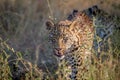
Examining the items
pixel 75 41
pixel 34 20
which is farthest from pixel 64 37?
pixel 34 20

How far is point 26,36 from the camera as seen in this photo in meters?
10.4

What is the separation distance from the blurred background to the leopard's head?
1273mm

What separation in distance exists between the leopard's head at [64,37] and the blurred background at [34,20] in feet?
4.18

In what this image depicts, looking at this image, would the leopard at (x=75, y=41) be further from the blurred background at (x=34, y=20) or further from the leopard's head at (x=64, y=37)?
the blurred background at (x=34, y=20)

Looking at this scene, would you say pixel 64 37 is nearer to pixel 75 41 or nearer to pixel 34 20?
pixel 75 41

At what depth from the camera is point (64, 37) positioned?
280 inches

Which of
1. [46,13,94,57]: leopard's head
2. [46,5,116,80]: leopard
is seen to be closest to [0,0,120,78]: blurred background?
[46,5,116,80]: leopard

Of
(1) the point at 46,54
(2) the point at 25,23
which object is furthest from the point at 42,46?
(2) the point at 25,23

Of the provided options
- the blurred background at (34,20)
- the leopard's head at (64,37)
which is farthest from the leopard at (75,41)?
the blurred background at (34,20)

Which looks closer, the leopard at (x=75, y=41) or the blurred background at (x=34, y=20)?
the leopard at (x=75, y=41)

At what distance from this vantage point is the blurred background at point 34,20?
30.4 ft

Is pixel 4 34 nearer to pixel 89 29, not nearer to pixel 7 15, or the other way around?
pixel 7 15

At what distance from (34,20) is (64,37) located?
428 cm

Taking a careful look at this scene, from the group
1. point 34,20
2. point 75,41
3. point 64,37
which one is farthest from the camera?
point 34,20
